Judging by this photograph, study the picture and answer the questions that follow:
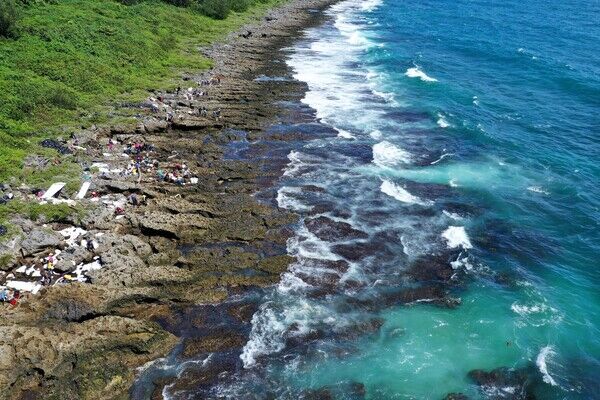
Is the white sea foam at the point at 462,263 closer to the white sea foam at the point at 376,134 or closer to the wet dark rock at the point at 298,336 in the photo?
the wet dark rock at the point at 298,336

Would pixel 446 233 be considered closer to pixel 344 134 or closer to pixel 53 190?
pixel 344 134

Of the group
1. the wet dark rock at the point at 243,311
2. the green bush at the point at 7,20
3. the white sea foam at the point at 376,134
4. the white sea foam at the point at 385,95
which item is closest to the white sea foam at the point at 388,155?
the white sea foam at the point at 376,134

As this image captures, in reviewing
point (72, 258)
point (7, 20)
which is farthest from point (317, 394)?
point (7, 20)

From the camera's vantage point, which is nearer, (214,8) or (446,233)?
(446,233)

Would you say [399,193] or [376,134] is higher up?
[376,134]

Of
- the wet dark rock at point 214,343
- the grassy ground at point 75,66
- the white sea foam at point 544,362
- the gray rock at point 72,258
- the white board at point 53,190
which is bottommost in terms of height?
the white sea foam at point 544,362

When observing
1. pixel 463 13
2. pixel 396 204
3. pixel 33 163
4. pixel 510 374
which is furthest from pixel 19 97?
pixel 463 13
